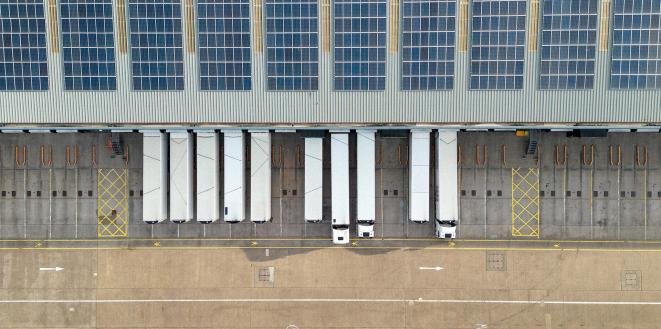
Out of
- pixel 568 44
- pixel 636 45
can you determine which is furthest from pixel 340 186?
pixel 636 45

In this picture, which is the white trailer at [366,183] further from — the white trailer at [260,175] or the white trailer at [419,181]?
the white trailer at [260,175]

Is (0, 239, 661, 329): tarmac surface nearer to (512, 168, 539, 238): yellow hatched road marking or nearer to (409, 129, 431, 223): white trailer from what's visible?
(512, 168, 539, 238): yellow hatched road marking

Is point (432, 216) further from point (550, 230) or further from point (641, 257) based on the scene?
point (641, 257)

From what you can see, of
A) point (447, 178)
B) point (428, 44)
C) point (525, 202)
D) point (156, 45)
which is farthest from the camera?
point (525, 202)

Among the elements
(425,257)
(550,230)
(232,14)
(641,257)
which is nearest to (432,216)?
(425,257)

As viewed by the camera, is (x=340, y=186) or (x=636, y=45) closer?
(x=636, y=45)

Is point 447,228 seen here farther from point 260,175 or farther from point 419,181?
point 260,175

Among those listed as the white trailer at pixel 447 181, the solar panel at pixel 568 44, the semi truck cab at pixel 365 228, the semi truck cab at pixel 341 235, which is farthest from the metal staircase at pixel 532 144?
the semi truck cab at pixel 341 235

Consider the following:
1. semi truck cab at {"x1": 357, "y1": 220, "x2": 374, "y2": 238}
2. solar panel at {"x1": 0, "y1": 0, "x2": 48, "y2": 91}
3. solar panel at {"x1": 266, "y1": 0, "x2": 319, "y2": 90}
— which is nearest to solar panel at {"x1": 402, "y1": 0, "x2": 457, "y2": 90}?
solar panel at {"x1": 266, "y1": 0, "x2": 319, "y2": 90}
